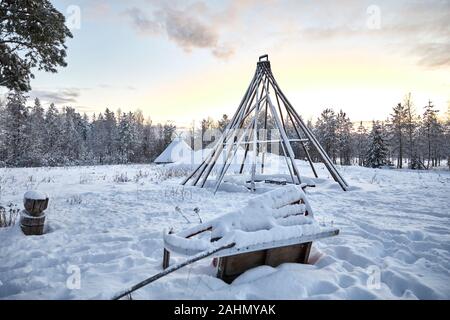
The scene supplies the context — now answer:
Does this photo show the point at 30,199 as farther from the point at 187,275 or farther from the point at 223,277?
the point at 223,277

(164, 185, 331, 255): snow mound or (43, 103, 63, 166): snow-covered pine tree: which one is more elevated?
(43, 103, 63, 166): snow-covered pine tree

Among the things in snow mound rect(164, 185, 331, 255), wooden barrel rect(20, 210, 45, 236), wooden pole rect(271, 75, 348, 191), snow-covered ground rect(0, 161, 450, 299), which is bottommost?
snow-covered ground rect(0, 161, 450, 299)

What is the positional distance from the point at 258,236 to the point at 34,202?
3.92 metres

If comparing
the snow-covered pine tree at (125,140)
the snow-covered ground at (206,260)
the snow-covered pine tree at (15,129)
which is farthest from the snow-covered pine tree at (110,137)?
the snow-covered ground at (206,260)

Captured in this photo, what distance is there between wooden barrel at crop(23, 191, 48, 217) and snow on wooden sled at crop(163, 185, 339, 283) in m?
2.72

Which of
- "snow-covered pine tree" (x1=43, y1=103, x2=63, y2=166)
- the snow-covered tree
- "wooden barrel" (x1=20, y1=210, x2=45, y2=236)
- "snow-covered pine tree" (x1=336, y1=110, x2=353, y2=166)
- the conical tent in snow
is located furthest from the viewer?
"snow-covered pine tree" (x1=336, y1=110, x2=353, y2=166)

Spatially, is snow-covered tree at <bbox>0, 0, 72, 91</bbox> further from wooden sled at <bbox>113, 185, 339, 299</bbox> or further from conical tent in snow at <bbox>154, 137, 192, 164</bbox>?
conical tent in snow at <bbox>154, 137, 192, 164</bbox>

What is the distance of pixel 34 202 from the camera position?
450cm

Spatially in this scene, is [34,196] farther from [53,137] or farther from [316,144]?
[53,137]

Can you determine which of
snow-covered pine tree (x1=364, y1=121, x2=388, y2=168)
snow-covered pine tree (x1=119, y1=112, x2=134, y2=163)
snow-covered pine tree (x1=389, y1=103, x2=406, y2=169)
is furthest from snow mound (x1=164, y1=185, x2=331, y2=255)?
snow-covered pine tree (x1=119, y1=112, x2=134, y2=163)

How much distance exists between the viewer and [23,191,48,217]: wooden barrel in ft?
14.7

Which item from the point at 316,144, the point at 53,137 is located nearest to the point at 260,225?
the point at 316,144

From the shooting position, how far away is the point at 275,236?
3.07m
